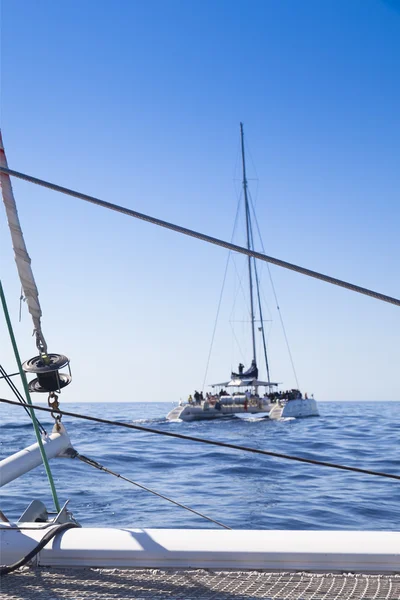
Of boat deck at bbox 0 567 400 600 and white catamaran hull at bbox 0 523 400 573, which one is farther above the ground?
white catamaran hull at bbox 0 523 400 573

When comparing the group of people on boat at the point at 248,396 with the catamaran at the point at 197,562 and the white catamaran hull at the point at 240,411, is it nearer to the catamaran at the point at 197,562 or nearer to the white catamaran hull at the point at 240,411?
the white catamaran hull at the point at 240,411

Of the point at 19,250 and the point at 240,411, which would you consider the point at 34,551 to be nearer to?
the point at 19,250

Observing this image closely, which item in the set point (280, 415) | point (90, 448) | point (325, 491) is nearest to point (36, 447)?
point (325, 491)

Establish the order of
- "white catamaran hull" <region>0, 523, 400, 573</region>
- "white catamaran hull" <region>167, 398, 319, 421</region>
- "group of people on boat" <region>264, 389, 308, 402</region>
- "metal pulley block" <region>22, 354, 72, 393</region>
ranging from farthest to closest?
"group of people on boat" <region>264, 389, 308, 402</region>
"white catamaran hull" <region>167, 398, 319, 421</region>
"metal pulley block" <region>22, 354, 72, 393</region>
"white catamaran hull" <region>0, 523, 400, 573</region>

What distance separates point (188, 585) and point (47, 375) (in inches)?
85.9

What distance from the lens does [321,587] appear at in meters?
2.87

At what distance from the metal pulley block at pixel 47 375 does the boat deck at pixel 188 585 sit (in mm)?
1709

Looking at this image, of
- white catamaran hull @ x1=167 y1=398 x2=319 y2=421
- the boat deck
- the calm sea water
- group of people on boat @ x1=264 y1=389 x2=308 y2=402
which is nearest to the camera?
the boat deck

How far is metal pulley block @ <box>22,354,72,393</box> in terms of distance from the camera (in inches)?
186

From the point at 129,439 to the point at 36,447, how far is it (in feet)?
69.5

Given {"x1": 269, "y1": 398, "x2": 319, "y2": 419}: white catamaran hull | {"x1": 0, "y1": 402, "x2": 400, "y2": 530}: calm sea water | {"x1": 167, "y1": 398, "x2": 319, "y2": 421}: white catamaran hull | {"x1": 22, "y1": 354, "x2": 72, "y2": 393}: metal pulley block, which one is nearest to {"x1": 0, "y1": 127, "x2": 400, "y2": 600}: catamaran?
{"x1": 22, "y1": 354, "x2": 72, "y2": 393}: metal pulley block

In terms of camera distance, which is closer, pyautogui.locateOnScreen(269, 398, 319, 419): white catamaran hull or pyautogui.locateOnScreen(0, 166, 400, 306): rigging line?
pyautogui.locateOnScreen(0, 166, 400, 306): rigging line

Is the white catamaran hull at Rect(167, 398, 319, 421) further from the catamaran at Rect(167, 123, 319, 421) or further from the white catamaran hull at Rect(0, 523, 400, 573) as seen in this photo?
the white catamaran hull at Rect(0, 523, 400, 573)

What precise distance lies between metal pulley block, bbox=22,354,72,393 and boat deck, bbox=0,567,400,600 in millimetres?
1709
